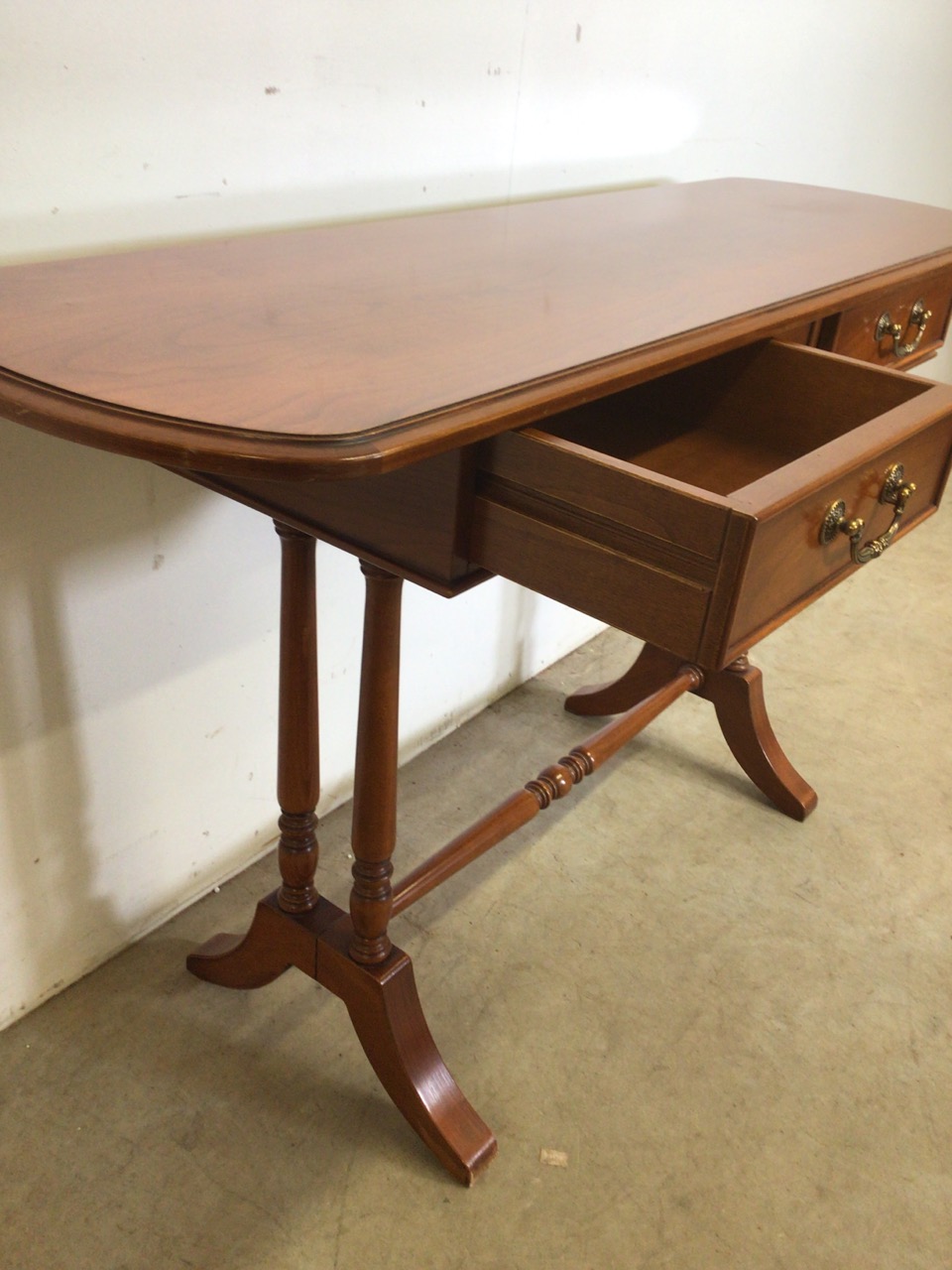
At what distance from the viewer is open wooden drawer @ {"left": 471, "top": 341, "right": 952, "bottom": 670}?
808 millimetres

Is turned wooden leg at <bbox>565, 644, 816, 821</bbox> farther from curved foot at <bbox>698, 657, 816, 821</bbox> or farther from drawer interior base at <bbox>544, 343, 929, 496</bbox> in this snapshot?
drawer interior base at <bbox>544, 343, 929, 496</bbox>

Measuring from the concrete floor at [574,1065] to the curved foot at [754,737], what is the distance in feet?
0.13

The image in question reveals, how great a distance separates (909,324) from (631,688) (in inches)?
30.2

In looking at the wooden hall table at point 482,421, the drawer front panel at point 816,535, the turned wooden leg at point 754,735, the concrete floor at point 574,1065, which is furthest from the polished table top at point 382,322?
the concrete floor at point 574,1065

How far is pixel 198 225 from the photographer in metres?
1.20

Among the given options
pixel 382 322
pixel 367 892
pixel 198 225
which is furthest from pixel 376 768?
pixel 198 225

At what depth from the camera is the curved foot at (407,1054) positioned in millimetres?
1234

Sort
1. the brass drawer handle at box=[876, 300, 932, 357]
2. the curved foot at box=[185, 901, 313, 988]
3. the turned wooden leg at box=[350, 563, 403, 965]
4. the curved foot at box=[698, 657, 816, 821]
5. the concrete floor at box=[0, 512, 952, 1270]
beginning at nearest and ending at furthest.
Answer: the turned wooden leg at box=[350, 563, 403, 965] → the concrete floor at box=[0, 512, 952, 1270] → the curved foot at box=[185, 901, 313, 988] → the brass drawer handle at box=[876, 300, 932, 357] → the curved foot at box=[698, 657, 816, 821]

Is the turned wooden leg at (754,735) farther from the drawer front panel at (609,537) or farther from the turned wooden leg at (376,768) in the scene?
the drawer front panel at (609,537)

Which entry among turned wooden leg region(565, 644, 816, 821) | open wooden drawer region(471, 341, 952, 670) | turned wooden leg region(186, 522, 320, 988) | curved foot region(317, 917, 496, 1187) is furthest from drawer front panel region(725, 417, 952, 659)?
turned wooden leg region(565, 644, 816, 821)

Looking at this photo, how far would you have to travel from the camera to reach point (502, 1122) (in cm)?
130

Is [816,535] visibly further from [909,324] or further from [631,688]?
[631,688]

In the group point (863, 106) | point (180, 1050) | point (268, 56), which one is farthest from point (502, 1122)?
point (863, 106)

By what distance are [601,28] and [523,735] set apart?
1.13 m
